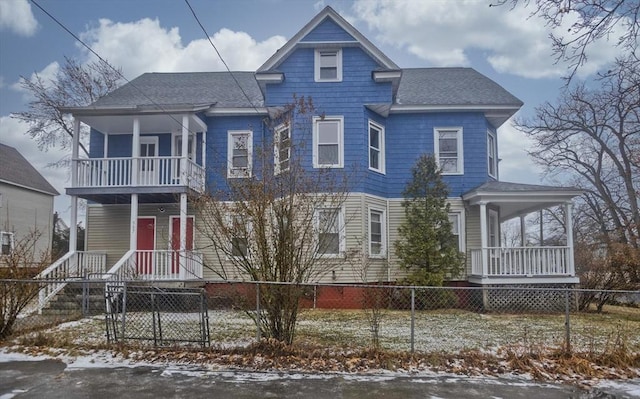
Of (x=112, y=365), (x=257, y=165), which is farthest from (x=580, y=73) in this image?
(x=112, y=365)

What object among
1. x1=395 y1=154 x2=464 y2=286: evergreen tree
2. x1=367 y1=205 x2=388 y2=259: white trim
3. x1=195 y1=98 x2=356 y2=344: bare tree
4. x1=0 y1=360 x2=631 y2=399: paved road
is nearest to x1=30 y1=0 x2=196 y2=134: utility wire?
x1=195 y1=98 x2=356 y2=344: bare tree

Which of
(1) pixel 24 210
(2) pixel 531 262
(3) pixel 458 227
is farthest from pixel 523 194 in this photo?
(1) pixel 24 210

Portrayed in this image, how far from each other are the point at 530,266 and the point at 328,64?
8.52 m

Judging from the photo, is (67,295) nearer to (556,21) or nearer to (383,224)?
(383,224)

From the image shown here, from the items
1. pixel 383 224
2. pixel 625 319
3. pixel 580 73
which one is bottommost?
pixel 625 319

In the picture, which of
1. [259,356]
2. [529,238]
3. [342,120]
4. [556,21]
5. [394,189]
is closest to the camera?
[556,21]

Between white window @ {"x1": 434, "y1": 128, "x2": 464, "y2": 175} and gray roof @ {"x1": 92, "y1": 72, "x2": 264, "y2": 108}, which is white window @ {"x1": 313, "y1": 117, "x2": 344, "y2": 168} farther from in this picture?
white window @ {"x1": 434, "y1": 128, "x2": 464, "y2": 175}

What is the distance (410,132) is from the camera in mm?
14602

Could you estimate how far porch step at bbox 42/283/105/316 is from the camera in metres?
10.5

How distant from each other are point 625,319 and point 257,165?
10.4 meters

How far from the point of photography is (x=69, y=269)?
12.1 m

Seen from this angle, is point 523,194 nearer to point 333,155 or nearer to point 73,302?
point 333,155

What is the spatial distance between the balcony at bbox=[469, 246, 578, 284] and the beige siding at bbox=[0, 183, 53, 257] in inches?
841

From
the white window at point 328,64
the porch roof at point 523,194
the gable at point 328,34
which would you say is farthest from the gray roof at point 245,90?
the porch roof at point 523,194
